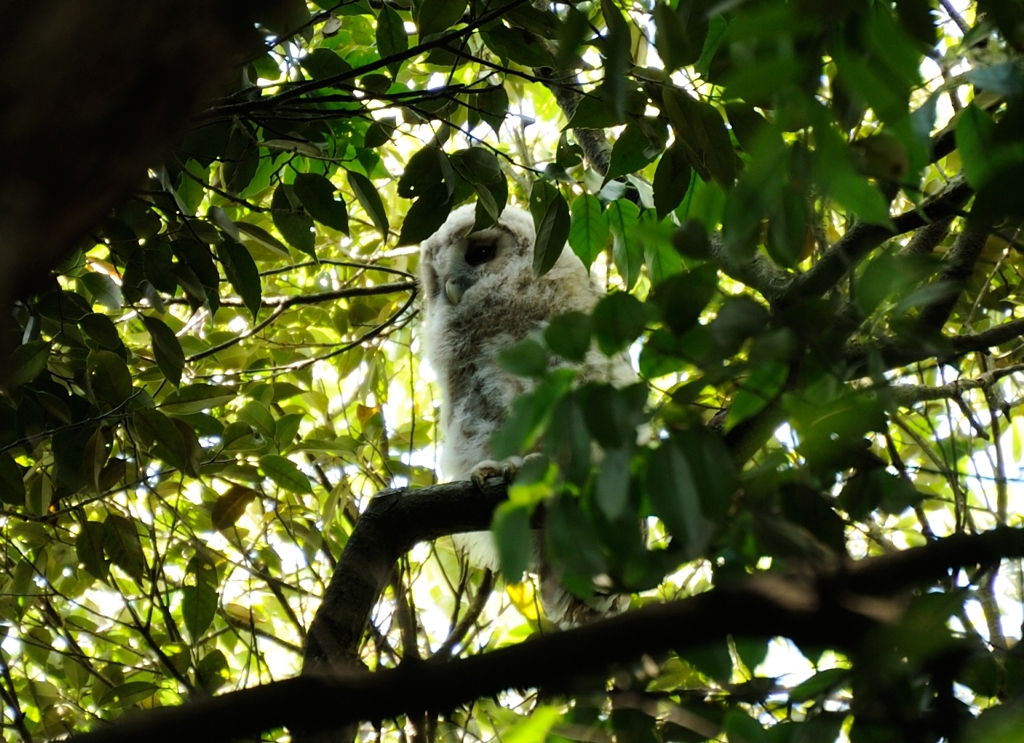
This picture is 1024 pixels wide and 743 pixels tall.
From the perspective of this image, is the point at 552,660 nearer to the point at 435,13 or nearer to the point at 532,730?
the point at 532,730

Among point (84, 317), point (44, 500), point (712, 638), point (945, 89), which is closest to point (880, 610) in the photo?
point (712, 638)

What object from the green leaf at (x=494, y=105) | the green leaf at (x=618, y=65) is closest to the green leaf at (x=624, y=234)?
→ the green leaf at (x=494, y=105)

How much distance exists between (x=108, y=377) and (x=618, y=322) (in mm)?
1086

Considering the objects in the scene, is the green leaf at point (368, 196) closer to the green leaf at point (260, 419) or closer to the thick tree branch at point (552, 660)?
the green leaf at point (260, 419)

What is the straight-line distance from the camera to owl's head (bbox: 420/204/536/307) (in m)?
2.59

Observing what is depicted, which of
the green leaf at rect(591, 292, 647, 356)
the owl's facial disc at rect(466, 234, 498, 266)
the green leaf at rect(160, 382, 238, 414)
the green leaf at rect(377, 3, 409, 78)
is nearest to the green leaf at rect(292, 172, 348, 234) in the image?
the green leaf at rect(377, 3, 409, 78)

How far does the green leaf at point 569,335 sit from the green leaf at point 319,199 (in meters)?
0.92

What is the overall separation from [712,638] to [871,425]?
233mm

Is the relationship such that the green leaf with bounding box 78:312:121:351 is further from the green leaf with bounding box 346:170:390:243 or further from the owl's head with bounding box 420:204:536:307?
the owl's head with bounding box 420:204:536:307

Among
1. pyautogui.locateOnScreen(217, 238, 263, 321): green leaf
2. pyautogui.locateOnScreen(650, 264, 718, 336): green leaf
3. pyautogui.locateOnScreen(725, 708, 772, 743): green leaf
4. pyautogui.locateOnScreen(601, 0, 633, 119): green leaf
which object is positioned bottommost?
pyautogui.locateOnScreen(725, 708, 772, 743): green leaf

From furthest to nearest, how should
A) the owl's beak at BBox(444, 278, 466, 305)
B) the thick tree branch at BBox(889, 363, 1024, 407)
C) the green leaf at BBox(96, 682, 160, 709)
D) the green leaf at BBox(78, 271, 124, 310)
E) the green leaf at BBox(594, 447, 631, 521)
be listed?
1. the owl's beak at BBox(444, 278, 466, 305)
2. the green leaf at BBox(96, 682, 160, 709)
3. the green leaf at BBox(78, 271, 124, 310)
4. the thick tree branch at BBox(889, 363, 1024, 407)
5. the green leaf at BBox(594, 447, 631, 521)

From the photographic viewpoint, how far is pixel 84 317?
4.69ft

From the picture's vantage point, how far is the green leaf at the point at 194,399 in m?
1.50

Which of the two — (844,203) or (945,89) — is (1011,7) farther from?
(844,203)
